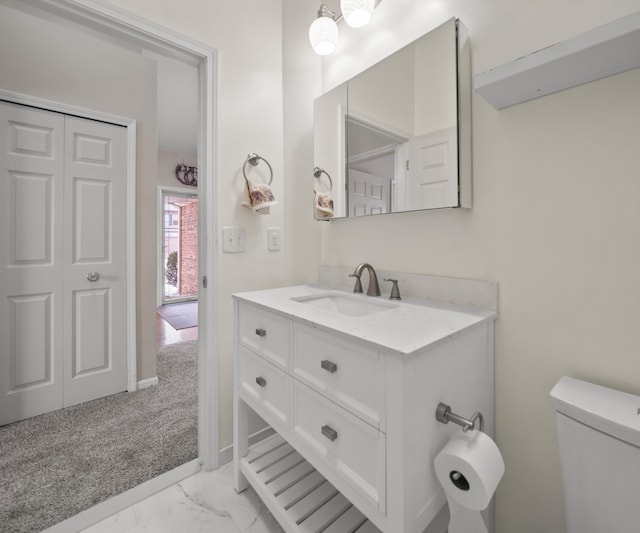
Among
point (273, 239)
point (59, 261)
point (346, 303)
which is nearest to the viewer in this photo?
point (346, 303)

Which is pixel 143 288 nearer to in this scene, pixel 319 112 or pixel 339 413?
pixel 319 112

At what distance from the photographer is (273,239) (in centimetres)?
175

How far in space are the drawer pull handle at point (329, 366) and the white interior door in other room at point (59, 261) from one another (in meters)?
2.00

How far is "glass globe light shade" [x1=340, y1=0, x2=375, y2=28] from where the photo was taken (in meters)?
1.29

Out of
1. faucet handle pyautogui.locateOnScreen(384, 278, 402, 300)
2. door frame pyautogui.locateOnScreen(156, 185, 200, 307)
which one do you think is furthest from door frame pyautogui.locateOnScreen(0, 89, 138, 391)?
door frame pyautogui.locateOnScreen(156, 185, 200, 307)

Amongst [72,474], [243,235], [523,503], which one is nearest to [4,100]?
[243,235]

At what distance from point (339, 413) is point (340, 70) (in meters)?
1.58

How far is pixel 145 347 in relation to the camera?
2.40m

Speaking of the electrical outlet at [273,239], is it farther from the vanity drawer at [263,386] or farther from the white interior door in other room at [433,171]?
the white interior door in other room at [433,171]

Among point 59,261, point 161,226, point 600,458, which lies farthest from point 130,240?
point 161,226

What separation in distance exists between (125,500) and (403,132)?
1.92 m

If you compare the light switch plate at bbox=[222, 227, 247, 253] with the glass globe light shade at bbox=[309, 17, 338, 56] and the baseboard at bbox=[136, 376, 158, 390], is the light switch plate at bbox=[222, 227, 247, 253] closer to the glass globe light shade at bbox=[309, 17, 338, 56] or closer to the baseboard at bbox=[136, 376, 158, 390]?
the glass globe light shade at bbox=[309, 17, 338, 56]

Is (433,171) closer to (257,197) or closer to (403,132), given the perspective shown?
(403,132)

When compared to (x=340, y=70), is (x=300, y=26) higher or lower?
higher
